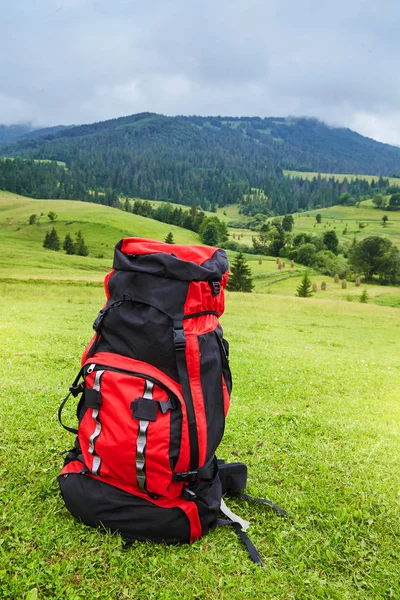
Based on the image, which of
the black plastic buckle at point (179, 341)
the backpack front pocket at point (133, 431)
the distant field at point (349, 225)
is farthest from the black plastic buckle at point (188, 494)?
the distant field at point (349, 225)

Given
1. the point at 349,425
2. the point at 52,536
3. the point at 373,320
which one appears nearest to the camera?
the point at 52,536

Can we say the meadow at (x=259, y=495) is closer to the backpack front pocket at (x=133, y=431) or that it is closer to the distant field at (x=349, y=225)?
the backpack front pocket at (x=133, y=431)

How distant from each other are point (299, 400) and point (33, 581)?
6437 millimetres

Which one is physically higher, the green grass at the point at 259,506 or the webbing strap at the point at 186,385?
the webbing strap at the point at 186,385

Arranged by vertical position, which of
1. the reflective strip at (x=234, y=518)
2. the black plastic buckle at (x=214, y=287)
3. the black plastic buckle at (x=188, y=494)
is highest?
the black plastic buckle at (x=214, y=287)

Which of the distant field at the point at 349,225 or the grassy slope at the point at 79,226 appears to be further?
the distant field at the point at 349,225

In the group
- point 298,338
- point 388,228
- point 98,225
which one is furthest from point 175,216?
point 298,338

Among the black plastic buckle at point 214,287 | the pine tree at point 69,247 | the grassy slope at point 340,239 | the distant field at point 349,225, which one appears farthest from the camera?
the distant field at point 349,225

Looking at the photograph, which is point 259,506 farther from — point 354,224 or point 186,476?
point 354,224

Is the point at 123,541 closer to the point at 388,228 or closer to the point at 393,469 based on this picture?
the point at 393,469

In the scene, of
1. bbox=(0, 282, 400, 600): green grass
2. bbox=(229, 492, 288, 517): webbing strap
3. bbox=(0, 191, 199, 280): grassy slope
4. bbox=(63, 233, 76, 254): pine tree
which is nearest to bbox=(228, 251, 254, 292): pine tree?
bbox=(0, 191, 199, 280): grassy slope

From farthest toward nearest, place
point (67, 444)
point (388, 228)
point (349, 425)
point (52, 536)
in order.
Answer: point (388, 228)
point (349, 425)
point (67, 444)
point (52, 536)

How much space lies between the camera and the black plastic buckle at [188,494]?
12.4 ft

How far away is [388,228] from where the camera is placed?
159m
